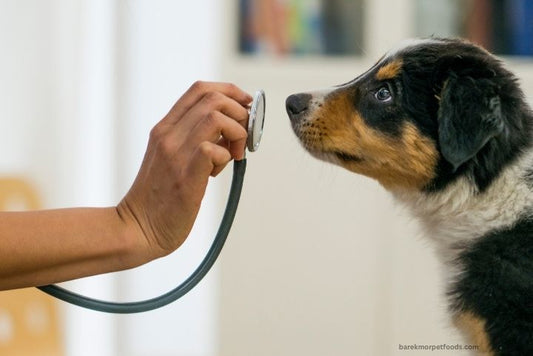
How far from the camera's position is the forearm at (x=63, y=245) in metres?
0.89

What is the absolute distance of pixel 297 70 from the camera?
2.11 metres

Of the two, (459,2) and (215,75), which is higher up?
(459,2)

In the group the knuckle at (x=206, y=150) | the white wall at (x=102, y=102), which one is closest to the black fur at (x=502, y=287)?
the knuckle at (x=206, y=150)

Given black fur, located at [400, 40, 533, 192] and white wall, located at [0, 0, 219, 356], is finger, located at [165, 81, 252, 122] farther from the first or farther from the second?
white wall, located at [0, 0, 219, 356]

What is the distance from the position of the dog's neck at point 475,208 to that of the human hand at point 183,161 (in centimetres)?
30

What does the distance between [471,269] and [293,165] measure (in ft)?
3.24

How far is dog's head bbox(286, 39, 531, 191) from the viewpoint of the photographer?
1018mm

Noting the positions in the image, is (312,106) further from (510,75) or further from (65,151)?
(65,151)

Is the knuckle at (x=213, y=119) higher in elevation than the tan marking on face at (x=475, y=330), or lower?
higher

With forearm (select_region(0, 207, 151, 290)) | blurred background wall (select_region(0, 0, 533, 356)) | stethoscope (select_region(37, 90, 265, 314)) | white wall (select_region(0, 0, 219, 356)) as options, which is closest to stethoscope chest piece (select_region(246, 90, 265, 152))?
stethoscope (select_region(37, 90, 265, 314))

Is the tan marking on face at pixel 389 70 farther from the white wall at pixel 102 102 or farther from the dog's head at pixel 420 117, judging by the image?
the white wall at pixel 102 102

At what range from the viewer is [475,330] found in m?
0.95

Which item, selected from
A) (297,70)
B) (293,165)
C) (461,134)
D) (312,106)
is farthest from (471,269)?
(297,70)

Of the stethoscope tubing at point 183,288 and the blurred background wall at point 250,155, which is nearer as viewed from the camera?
the stethoscope tubing at point 183,288
